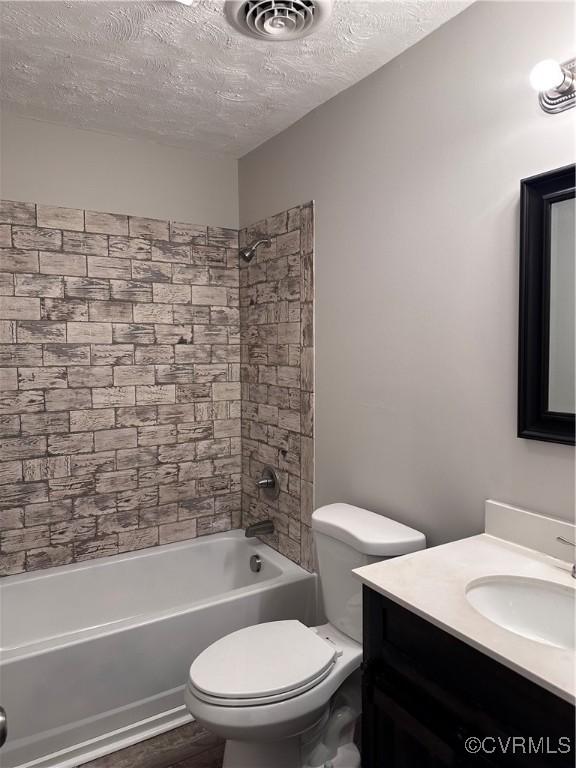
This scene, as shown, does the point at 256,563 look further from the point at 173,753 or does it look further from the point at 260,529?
the point at 173,753

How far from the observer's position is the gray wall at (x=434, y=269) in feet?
5.18

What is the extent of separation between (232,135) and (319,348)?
3.91 feet

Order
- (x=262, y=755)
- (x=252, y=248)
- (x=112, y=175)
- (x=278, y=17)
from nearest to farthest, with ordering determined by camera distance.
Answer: (x=278, y=17), (x=262, y=755), (x=112, y=175), (x=252, y=248)

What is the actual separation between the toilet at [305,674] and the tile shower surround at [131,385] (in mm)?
618

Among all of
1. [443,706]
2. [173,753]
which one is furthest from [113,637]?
[443,706]

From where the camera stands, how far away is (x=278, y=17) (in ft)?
5.49

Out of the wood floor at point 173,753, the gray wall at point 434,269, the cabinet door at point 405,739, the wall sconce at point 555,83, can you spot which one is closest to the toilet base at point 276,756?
the wood floor at point 173,753

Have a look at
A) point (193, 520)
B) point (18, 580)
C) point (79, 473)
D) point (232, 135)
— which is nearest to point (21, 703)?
point (18, 580)

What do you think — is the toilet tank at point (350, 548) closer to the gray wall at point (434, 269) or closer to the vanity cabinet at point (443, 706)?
the gray wall at point (434, 269)

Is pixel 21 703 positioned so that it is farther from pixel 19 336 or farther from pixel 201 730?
pixel 19 336

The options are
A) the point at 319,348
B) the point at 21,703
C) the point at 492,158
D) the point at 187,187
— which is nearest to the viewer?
the point at 492,158

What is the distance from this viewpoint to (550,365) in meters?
1.51

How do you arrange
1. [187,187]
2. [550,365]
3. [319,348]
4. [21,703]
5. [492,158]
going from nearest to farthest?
[550,365]
[492,158]
[21,703]
[319,348]
[187,187]

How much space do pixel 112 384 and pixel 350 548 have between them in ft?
4.96
